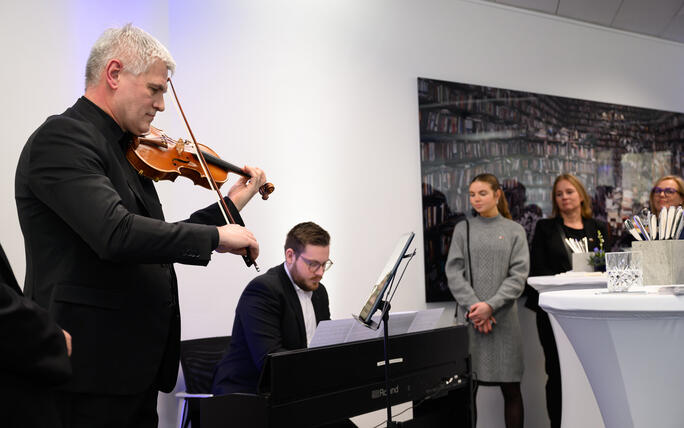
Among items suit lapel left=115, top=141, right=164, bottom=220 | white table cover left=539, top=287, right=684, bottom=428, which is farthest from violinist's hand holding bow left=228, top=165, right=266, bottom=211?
white table cover left=539, top=287, right=684, bottom=428

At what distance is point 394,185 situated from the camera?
14.2 ft

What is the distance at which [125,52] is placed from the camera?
67.8 inches

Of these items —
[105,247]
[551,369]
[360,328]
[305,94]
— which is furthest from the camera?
[551,369]

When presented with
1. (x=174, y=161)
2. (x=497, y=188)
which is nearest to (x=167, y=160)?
(x=174, y=161)

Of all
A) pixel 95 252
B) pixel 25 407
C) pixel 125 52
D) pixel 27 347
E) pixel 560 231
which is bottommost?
pixel 25 407

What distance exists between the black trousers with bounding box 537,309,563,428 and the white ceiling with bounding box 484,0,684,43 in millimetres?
2445

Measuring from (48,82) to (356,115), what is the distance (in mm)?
1870

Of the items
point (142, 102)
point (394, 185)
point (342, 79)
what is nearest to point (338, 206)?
point (394, 185)

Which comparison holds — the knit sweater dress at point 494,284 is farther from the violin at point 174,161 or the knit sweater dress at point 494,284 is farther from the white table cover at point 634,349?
the white table cover at point 634,349

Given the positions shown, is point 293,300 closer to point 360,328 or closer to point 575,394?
point 360,328

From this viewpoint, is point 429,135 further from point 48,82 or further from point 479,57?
point 48,82

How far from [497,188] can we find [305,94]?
142 centimetres

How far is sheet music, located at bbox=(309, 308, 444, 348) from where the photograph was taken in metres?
2.14

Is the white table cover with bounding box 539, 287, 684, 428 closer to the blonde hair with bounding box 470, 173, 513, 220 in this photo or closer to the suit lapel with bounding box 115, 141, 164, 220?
the suit lapel with bounding box 115, 141, 164, 220
